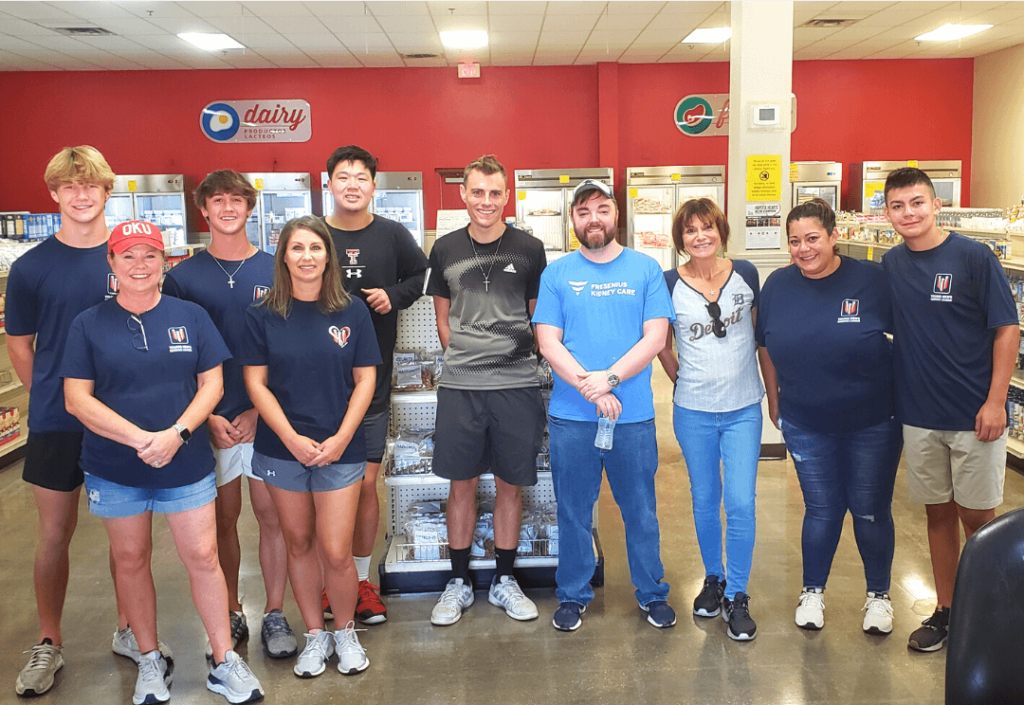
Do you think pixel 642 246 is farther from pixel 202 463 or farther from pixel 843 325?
pixel 202 463

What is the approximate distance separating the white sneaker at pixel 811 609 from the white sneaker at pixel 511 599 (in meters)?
1.03

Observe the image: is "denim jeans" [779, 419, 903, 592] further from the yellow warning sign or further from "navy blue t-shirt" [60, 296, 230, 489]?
the yellow warning sign

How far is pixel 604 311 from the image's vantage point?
122 inches

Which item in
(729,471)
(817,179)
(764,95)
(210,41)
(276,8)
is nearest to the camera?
(729,471)

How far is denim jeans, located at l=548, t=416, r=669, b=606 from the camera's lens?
317 centimetres

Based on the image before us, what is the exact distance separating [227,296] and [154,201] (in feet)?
28.8

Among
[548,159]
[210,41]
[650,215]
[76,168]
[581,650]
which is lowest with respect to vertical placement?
[581,650]

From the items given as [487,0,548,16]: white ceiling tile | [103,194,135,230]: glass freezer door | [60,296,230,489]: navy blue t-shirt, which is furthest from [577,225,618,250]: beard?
[103,194,135,230]: glass freezer door

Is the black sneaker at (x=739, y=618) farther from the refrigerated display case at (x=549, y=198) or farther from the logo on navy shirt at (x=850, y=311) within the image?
the refrigerated display case at (x=549, y=198)

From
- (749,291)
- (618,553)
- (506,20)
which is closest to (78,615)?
(618,553)

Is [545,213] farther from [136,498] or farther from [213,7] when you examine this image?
[136,498]

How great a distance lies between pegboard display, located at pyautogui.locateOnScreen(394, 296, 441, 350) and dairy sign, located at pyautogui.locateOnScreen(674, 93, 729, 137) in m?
8.27

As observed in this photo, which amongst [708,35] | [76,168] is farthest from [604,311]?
[708,35]

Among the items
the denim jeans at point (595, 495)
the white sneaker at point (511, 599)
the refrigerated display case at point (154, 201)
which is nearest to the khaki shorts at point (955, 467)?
the denim jeans at point (595, 495)
